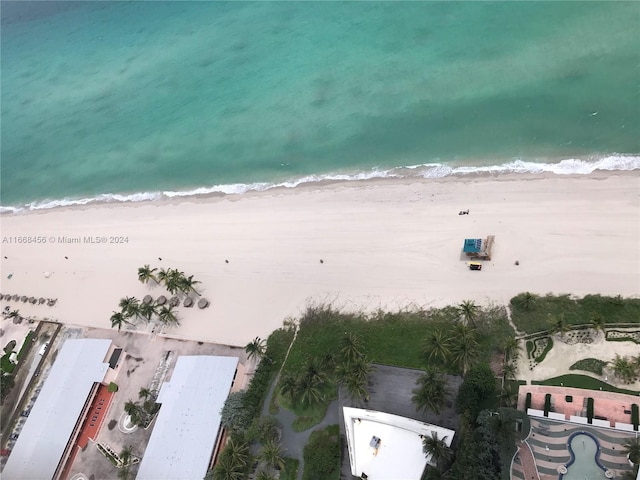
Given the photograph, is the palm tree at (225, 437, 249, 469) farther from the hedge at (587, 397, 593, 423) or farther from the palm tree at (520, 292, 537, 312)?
the palm tree at (520, 292, 537, 312)

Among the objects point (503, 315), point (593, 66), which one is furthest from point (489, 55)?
point (503, 315)

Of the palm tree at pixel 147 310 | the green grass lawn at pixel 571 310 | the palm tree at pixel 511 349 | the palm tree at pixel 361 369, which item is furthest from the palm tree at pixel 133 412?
the green grass lawn at pixel 571 310

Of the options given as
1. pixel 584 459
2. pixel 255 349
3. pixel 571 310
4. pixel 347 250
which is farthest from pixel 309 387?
pixel 571 310

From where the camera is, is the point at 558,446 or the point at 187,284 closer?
the point at 558,446

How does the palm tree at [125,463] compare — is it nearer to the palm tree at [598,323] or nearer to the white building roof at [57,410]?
the white building roof at [57,410]

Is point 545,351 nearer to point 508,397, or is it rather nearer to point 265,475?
point 508,397
